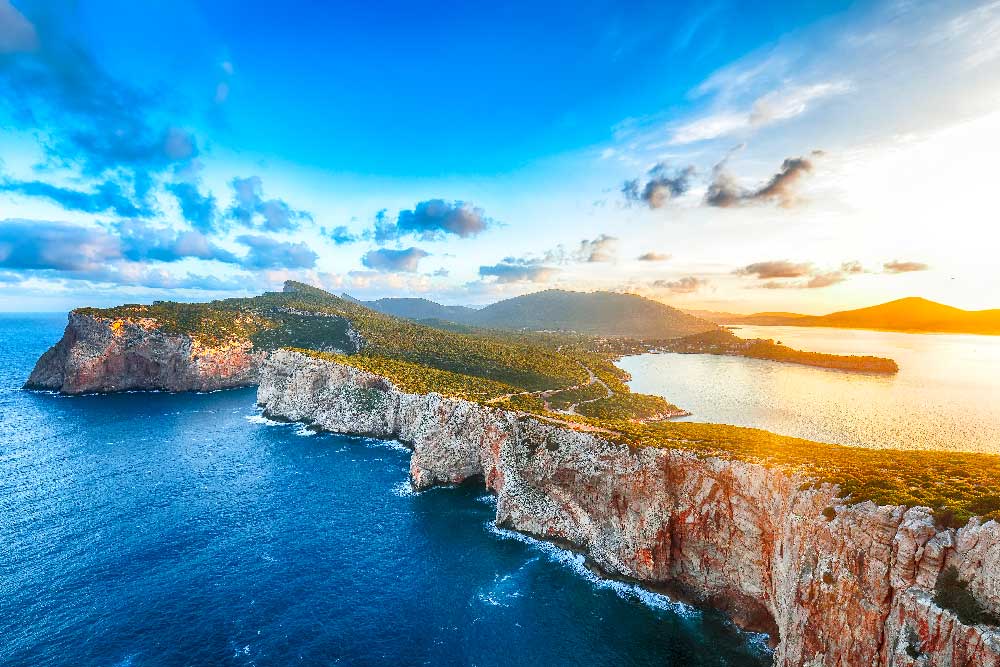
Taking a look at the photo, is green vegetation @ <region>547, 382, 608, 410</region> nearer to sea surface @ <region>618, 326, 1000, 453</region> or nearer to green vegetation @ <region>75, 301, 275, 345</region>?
sea surface @ <region>618, 326, 1000, 453</region>

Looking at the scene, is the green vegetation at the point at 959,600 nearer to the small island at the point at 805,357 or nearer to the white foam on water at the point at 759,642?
the white foam on water at the point at 759,642

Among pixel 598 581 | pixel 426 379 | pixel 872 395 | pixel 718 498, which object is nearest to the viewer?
pixel 718 498

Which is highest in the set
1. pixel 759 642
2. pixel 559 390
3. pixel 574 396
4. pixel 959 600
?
pixel 959 600

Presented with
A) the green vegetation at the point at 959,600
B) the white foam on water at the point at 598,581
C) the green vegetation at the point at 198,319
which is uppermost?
the green vegetation at the point at 198,319

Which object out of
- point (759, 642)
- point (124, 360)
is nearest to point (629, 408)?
point (759, 642)

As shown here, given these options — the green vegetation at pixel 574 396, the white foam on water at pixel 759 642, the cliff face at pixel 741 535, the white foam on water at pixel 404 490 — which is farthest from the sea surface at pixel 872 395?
the white foam on water at pixel 404 490

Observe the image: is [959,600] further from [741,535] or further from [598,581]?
[598,581]

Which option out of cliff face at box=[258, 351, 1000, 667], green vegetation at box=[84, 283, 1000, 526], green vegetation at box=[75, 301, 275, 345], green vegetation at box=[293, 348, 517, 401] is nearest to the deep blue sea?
cliff face at box=[258, 351, 1000, 667]
